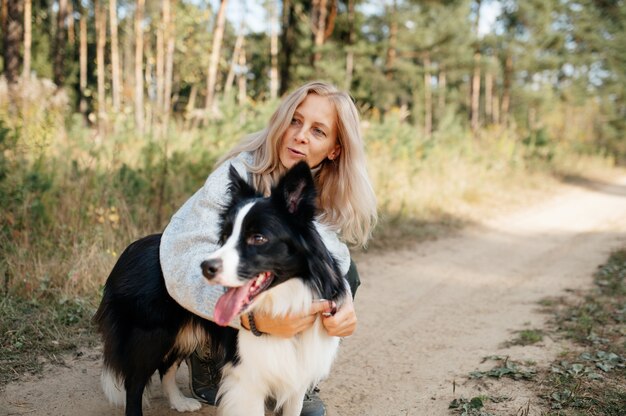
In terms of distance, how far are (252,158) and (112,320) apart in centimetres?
116

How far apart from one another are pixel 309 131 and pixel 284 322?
1120 mm

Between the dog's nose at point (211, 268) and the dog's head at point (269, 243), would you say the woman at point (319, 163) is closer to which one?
the dog's head at point (269, 243)

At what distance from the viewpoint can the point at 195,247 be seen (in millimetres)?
2498

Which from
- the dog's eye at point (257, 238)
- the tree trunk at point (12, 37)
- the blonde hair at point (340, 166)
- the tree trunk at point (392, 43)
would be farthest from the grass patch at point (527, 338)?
the tree trunk at point (392, 43)

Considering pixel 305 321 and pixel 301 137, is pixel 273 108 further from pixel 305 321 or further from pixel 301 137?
pixel 305 321

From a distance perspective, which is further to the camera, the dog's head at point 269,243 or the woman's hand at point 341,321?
the woman's hand at point 341,321

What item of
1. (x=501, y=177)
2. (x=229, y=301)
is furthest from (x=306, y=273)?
(x=501, y=177)

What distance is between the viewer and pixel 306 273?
2387 mm

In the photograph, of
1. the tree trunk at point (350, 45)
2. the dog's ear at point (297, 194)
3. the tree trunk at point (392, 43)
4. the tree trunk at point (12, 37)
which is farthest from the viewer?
the tree trunk at point (392, 43)

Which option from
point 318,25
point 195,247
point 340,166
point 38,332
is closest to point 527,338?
point 340,166

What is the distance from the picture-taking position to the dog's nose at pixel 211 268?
81.8 inches

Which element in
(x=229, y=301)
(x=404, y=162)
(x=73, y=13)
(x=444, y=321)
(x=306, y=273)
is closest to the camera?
(x=229, y=301)

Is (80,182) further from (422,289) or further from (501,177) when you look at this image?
(501,177)

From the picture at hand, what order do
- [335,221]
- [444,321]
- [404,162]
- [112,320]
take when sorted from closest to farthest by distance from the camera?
[112,320], [335,221], [444,321], [404,162]
